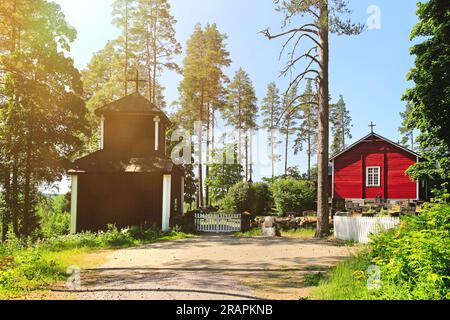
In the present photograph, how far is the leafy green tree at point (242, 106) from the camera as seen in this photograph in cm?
4366

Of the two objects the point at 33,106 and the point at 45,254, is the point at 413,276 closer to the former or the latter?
the point at 45,254

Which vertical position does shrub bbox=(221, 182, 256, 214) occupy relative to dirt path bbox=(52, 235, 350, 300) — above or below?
above

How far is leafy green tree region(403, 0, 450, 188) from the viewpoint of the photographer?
15688 millimetres

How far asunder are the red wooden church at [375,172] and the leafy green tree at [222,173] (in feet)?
31.7

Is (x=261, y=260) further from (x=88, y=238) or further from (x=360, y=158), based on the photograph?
(x=360, y=158)

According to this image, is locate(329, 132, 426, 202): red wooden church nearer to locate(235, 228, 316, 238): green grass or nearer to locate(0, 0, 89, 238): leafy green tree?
locate(235, 228, 316, 238): green grass

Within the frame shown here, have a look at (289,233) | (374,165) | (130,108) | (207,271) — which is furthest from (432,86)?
(374,165)

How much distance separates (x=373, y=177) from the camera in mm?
33312

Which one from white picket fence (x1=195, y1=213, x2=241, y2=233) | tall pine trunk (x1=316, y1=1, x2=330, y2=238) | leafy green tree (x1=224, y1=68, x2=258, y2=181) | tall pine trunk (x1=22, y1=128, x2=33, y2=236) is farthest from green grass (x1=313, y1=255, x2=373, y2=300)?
leafy green tree (x1=224, y1=68, x2=258, y2=181)

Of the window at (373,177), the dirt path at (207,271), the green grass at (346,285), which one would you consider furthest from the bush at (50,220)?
the window at (373,177)

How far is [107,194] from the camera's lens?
18.8 meters

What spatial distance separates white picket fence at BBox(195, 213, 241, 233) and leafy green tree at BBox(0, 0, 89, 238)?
8.41 metres

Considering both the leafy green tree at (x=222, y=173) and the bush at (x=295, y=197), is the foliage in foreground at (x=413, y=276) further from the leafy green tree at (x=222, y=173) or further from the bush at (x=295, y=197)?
the leafy green tree at (x=222, y=173)
